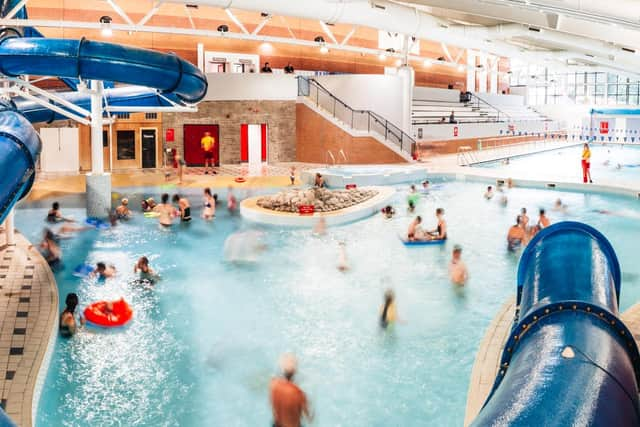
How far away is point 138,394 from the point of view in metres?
6.06

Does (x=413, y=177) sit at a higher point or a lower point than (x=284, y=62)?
lower

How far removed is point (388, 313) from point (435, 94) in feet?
96.0

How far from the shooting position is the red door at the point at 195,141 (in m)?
24.3

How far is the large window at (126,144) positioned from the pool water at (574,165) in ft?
44.8

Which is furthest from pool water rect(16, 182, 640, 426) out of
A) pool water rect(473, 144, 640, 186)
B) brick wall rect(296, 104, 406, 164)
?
brick wall rect(296, 104, 406, 164)

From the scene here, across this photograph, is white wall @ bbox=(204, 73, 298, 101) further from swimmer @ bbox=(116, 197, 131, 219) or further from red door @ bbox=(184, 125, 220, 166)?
swimmer @ bbox=(116, 197, 131, 219)

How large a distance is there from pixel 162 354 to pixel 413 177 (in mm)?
15275

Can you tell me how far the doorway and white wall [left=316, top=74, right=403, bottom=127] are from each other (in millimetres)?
7929

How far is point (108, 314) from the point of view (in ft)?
26.0

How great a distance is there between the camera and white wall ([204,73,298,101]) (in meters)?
24.3

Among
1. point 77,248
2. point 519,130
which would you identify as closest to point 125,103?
point 77,248

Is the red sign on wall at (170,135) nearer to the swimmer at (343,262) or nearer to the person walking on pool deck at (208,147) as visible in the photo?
the person walking on pool deck at (208,147)

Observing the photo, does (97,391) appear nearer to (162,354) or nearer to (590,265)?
(162,354)

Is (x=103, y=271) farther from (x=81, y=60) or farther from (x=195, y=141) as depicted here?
(x=195, y=141)
